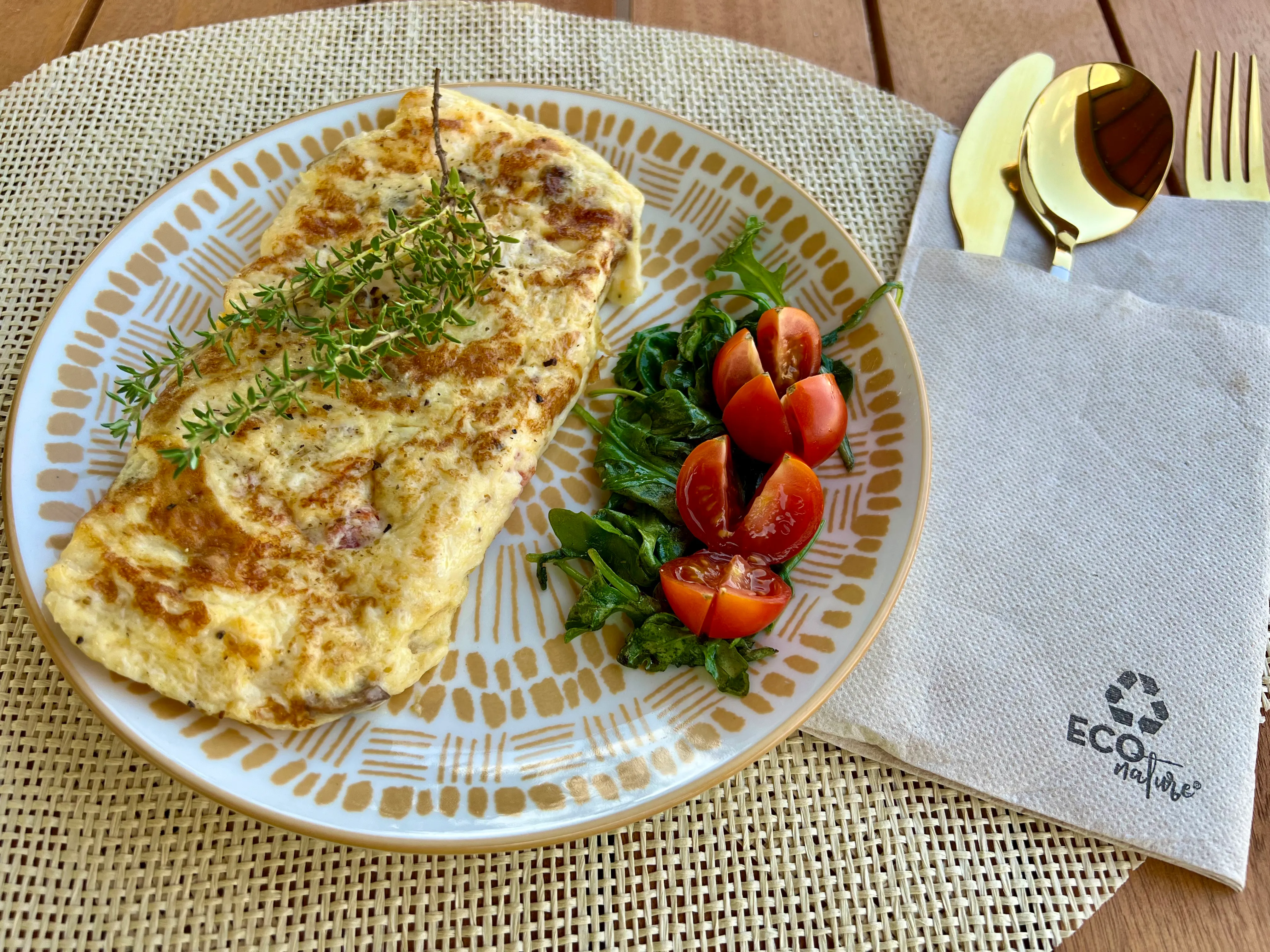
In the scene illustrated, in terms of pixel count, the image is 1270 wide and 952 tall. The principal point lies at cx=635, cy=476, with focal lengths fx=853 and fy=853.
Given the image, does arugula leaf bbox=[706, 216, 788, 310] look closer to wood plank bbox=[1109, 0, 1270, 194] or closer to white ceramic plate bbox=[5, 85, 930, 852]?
white ceramic plate bbox=[5, 85, 930, 852]

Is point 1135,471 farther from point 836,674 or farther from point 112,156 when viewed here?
point 112,156

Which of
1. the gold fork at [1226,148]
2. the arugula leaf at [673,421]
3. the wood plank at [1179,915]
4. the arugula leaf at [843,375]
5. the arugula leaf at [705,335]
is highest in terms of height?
the gold fork at [1226,148]

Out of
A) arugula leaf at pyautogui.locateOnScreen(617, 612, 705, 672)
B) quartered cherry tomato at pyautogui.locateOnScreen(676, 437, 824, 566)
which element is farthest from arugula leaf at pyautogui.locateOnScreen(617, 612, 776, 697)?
quartered cherry tomato at pyautogui.locateOnScreen(676, 437, 824, 566)

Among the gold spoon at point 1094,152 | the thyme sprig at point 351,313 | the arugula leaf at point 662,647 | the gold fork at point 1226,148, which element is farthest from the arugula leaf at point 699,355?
the gold fork at point 1226,148

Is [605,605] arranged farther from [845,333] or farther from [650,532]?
[845,333]

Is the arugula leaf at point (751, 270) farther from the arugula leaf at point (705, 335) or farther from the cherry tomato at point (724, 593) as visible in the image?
the cherry tomato at point (724, 593)
